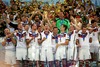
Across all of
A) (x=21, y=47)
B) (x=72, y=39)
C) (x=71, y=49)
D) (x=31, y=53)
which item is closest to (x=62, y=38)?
(x=72, y=39)

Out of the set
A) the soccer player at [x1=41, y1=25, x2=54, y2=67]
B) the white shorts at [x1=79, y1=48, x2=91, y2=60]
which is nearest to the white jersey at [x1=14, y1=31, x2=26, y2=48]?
the soccer player at [x1=41, y1=25, x2=54, y2=67]

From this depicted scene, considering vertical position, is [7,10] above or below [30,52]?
above

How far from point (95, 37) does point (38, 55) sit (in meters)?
2.42

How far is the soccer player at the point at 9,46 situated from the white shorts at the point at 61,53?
1648 millimetres

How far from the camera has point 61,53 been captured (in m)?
15.3

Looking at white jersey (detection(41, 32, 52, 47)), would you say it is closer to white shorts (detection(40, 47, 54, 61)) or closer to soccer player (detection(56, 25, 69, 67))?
white shorts (detection(40, 47, 54, 61))

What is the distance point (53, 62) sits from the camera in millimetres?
15422

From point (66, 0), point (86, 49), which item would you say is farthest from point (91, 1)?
point (86, 49)

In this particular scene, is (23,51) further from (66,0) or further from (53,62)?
(66,0)

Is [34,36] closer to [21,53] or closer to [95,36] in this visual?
[21,53]

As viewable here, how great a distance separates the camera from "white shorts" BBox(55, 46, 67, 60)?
50.1 ft

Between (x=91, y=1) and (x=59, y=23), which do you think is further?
(x=91, y=1)

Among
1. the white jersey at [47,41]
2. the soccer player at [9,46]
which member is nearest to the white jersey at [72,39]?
the white jersey at [47,41]

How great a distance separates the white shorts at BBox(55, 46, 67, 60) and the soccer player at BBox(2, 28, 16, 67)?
5.41ft
